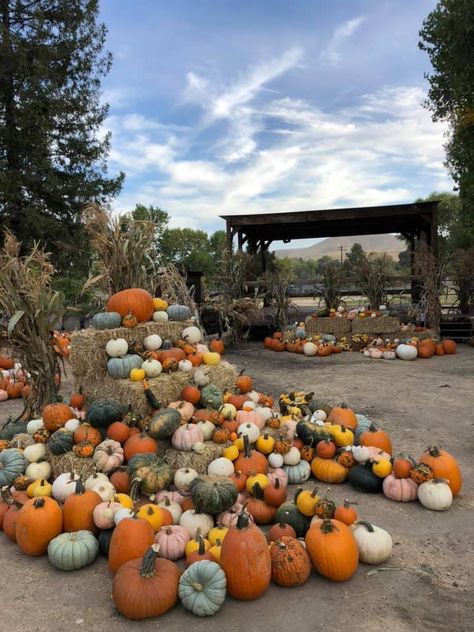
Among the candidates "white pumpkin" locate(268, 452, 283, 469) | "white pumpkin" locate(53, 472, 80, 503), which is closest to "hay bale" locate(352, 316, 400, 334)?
"white pumpkin" locate(268, 452, 283, 469)

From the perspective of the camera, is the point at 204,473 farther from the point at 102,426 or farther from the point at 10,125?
the point at 10,125

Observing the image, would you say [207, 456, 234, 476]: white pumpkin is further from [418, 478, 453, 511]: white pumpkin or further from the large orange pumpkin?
the large orange pumpkin

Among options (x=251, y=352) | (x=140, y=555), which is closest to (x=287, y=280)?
(x=251, y=352)

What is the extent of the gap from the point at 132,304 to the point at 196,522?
9.34 feet

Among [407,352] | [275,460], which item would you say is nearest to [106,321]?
[275,460]

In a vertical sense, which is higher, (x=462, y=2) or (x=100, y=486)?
(x=462, y=2)

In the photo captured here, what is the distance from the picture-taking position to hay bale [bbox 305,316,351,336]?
12.6 metres

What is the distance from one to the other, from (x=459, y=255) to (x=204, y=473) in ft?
36.5

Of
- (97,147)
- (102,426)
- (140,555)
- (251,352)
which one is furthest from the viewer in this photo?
(97,147)

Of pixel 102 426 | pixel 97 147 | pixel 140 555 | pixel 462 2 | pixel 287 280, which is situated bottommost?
pixel 140 555

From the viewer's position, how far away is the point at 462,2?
1448 cm

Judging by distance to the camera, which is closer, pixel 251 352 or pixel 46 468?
pixel 46 468

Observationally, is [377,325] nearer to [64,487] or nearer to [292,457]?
[292,457]

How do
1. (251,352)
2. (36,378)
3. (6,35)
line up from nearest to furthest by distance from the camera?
(36,378), (251,352), (6,35)
